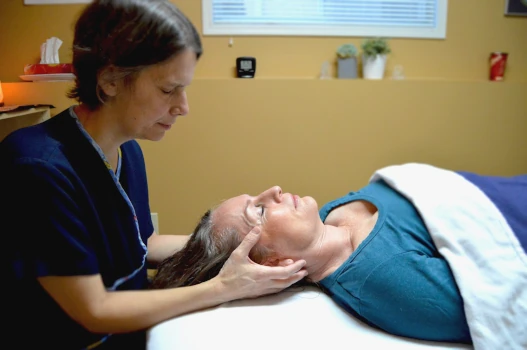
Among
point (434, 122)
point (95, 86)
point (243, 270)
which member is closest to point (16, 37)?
point (95, 86)

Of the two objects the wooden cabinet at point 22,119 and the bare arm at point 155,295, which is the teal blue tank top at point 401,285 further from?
the wooden cabinet at point 22,119

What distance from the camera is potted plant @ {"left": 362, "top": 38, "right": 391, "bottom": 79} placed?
2258mm

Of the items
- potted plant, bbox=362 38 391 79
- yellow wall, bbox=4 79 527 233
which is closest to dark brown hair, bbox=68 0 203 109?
yellow wall, bbox=4 79 527 233

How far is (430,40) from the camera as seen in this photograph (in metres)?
2.45

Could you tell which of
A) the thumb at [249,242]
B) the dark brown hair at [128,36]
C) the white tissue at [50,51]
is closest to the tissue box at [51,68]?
the white tissue at [50,51]

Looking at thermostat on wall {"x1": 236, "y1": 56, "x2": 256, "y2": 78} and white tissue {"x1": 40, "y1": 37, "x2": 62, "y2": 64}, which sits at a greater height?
Result: white tissue {"x1": 40, "y1": 37, "x2": 62, "y2": 64}

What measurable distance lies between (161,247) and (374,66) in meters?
1.53

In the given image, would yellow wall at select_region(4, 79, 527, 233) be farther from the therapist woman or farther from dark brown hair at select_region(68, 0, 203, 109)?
dark brown hair at select_region(68, 0, 203, 109)

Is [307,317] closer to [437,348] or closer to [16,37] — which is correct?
[437,348]

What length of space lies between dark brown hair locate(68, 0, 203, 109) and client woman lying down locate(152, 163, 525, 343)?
1.74 ft

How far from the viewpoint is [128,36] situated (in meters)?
0.89

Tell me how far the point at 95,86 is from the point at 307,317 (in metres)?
0.79

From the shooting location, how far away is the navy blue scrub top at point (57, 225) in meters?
0.86

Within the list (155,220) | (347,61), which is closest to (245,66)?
(347,61)
